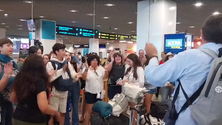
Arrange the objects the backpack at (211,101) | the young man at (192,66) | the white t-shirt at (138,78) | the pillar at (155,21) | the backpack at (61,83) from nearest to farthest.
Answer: the backpack at (211,101)
the young man at (192,66)
the backpack at (61,83)
the white t-shirt at (138,78)
the pillar at (155,21)

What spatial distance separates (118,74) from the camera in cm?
473

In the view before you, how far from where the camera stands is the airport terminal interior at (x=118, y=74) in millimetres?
1427

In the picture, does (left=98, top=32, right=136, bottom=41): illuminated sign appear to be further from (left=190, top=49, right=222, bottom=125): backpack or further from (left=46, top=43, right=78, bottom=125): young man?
(left=190, top=49, right=222, bottom=125): backpack

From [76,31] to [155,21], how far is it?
666 cm

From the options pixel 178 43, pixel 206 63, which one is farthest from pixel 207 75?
pixel 178 43

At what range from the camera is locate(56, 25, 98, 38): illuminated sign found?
12.0 metres

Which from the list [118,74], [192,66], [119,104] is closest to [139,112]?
[119,104]

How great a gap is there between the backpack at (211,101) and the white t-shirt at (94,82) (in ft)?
10.2

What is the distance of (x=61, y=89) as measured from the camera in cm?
366

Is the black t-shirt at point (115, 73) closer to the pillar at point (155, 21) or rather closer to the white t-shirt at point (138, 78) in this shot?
the white t-shirt at point (138, 78)

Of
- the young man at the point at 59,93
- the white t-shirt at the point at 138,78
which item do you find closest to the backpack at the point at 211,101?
the young man at the point at 59,93

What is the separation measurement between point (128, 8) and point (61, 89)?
554 centimetres

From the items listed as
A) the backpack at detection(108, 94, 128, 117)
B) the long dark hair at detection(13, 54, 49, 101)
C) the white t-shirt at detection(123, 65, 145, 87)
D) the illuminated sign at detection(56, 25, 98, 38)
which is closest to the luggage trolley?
the backpack at detection(108, 94, 128, 117)

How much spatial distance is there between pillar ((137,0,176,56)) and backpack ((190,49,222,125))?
18.6 feet
